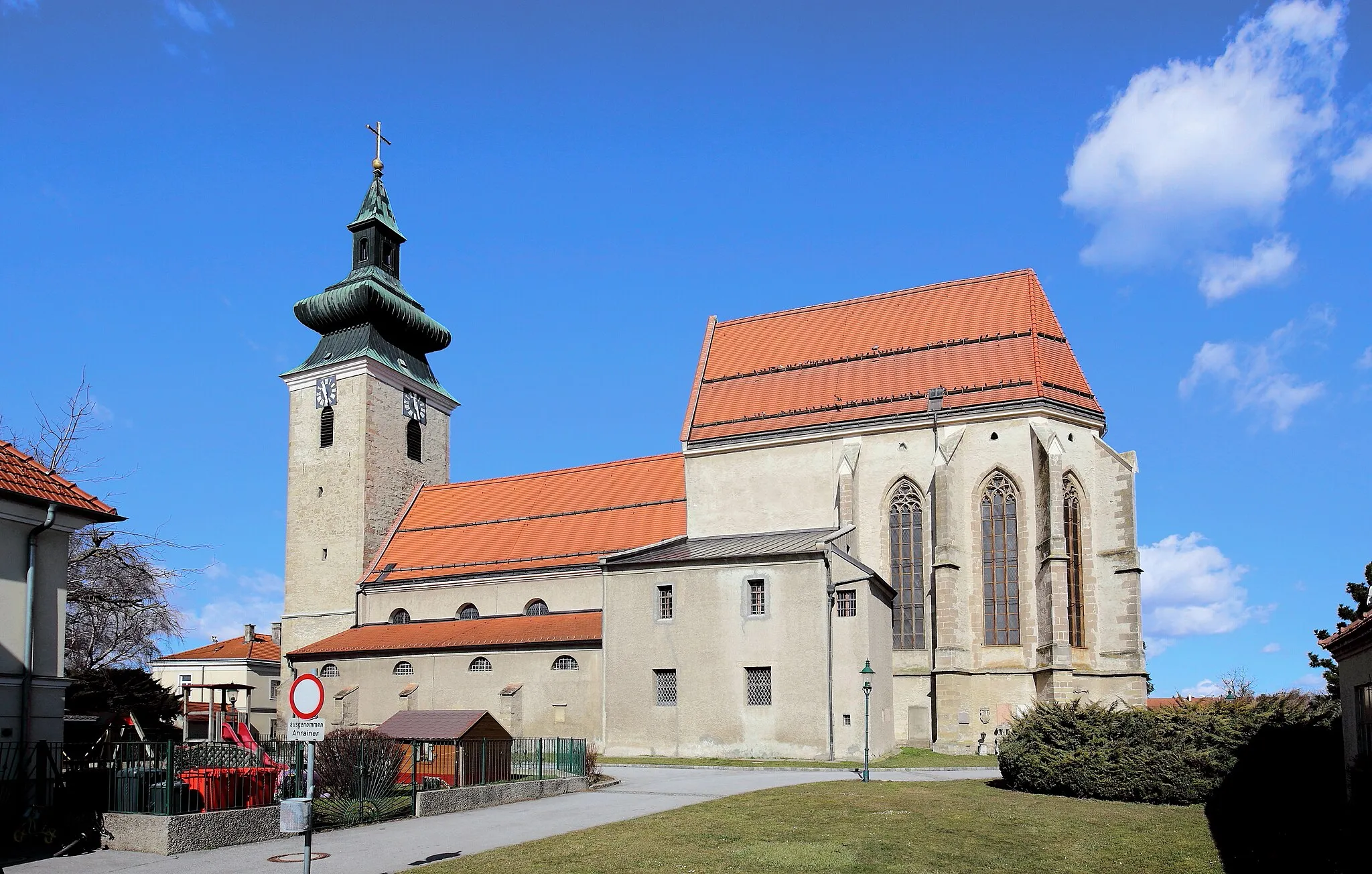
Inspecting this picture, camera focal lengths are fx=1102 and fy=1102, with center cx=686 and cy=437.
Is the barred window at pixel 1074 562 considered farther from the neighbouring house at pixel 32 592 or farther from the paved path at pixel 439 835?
the neighbouring house at pixel 32 592

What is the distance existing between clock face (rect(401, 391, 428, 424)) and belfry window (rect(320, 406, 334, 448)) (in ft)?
9.97

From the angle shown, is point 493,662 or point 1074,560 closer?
point 1074,560

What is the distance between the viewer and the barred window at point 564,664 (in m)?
36.2

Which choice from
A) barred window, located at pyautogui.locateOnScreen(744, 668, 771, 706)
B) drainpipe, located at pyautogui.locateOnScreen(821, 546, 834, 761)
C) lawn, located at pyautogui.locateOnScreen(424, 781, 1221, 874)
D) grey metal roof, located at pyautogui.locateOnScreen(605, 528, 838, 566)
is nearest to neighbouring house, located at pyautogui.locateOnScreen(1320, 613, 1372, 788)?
lawn, located at pyautogui.locateOnScreen(424, 781, 1221, 874)

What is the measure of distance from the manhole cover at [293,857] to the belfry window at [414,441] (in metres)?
36.2

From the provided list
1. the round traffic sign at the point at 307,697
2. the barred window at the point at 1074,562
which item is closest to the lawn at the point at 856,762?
the barred window at the point at 1074,562

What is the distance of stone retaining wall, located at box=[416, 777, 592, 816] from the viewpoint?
18.3 metres

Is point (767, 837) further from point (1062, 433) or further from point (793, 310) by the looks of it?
point (793, 310)

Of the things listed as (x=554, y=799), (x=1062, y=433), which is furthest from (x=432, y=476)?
(x=554, y=799)

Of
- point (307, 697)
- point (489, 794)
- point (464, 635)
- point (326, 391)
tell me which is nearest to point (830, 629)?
point (489, 794)

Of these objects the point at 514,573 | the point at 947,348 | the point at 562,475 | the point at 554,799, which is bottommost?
the point at 554,799

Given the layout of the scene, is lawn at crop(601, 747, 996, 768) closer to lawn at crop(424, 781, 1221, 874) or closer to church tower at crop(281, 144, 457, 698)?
lawn at crop(424, 781, 1221, 874)

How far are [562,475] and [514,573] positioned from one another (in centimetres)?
536

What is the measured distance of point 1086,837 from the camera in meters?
14.8
